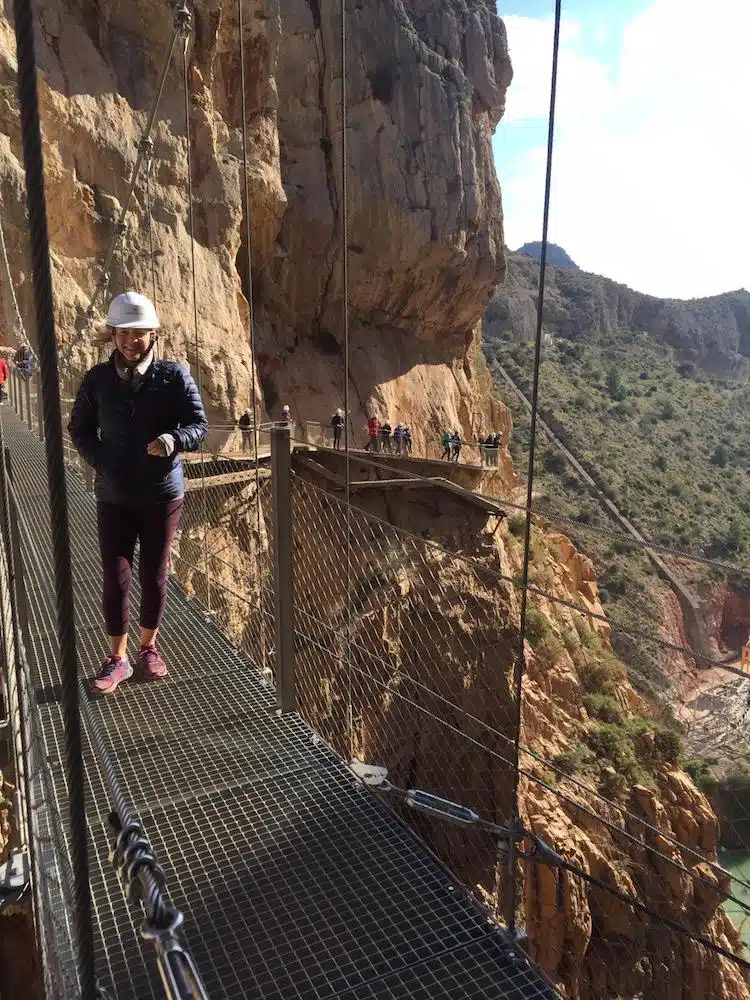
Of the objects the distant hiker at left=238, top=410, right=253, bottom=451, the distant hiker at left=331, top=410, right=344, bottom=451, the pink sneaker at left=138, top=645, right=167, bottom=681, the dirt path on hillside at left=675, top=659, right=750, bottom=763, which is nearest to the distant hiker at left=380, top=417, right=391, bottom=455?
the distant hiker at left=331, top=410, right=344, bottom=451

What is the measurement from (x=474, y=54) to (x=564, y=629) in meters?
15.0

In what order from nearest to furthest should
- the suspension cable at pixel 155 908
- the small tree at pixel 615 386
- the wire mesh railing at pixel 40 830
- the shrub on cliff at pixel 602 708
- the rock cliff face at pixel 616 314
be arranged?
the suspension cable at pixel 155 908 → the wire mesh railing at pixel 40 830 → the shrub on cliff at pixel 602 708 → the small tree at pixel 615 386 → the rock cliff face at pixel 616 314

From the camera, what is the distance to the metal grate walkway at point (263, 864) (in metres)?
1.53

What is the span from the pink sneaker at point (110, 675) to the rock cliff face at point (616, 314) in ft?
148

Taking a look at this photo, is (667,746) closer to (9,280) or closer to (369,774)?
(369,774)

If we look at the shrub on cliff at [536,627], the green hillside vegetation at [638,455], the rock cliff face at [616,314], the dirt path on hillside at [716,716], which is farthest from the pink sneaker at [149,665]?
the rock cliff face at [616,314]

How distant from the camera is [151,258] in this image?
1069cm

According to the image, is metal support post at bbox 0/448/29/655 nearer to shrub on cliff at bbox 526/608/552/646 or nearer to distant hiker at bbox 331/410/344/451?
shrub on cliff at bbox 526/608/552/646

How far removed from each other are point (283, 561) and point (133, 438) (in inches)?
24.6

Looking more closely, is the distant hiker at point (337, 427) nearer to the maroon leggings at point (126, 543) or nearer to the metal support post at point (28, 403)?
the metal support post at point (28, 403)

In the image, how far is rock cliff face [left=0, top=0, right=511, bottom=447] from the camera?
1009cm

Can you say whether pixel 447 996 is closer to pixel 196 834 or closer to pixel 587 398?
pixel 196 834

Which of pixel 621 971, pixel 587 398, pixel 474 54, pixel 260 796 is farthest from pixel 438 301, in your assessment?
pixel 587 398

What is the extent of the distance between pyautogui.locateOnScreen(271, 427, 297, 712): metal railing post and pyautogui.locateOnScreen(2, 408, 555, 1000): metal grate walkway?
194mm
